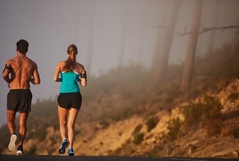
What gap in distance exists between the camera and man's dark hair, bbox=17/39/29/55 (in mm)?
9634

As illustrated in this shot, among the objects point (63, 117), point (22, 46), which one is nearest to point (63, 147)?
point (63, 117)

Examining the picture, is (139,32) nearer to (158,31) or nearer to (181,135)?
(158,31)

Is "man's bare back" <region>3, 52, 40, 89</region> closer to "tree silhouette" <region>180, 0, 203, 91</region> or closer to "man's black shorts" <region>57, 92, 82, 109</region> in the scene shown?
"man's black shorts" <region>57, 92, 82, 109</region>

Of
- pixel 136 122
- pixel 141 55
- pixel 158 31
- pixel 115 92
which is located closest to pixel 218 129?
pixel 136 122

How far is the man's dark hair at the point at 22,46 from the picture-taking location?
963 centimetres

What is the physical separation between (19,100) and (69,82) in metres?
0.97

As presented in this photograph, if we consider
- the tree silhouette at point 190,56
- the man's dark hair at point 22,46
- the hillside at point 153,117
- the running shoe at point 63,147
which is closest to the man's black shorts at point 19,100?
the man's dark hair at point 22,46

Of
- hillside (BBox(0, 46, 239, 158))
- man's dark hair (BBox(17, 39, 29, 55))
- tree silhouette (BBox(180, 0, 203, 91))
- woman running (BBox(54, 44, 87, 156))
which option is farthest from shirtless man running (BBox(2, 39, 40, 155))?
tree silhouette (BBox(180, 0, 203, 91))

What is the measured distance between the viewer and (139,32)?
5641cm

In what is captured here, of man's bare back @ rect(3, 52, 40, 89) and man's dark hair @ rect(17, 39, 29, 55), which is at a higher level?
man's dark hair @ rect(17, 39, 29, 55)

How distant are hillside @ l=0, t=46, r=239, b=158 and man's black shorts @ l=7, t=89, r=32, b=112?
5217 millimetres

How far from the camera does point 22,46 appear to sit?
969 cm

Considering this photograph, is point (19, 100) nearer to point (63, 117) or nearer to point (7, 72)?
point (7, 72)

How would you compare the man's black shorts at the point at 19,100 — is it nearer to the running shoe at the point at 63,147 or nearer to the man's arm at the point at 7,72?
the man's arm at the point at 7,72
